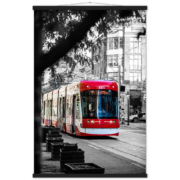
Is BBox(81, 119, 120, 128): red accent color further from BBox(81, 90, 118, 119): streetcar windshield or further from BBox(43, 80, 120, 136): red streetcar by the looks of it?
BBox(81, 90, 118, 119): streetcar windshield

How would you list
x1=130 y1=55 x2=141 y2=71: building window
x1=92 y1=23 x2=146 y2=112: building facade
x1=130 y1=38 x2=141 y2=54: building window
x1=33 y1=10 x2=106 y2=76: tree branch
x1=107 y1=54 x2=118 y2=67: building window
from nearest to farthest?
x1=33 y1=10 x2=106 y2=76: tree branch
x1=92 y1=23 x2=146 y2=112: building facade
x1=130 y1=38 x2=141 y2=54: building window
x1=130 y1=55 x2=141 y2=71: building window
x1=107 y1=54 x2=118 y2=67: building window

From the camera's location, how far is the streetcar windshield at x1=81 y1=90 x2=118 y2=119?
18.3 m

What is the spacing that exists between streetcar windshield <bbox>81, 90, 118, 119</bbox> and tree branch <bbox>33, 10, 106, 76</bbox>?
11.2 m

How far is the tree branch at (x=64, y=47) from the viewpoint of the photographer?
6770 millimetres


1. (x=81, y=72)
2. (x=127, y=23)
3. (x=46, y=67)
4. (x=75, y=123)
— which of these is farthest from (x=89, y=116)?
(x=46, y=67)

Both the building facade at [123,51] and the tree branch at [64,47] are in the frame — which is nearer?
the tree branch at [64,47]

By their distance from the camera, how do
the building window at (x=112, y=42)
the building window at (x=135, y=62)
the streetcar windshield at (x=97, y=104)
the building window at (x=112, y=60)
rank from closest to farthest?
the building window at (x=112, y=42)
the building window at (x=135, y=62)
the building window at (x=112, y=60)
the streetcar windshield at (x=97, y=104)

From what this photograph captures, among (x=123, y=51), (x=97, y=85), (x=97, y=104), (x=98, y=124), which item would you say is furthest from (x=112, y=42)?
(x=98, y=124)

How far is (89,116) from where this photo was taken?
18547 millimetres

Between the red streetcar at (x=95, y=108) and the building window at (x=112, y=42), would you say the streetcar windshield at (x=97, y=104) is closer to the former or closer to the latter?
the red streetcar at (x=95, y=108)

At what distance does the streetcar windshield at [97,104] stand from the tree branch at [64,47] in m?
11.2

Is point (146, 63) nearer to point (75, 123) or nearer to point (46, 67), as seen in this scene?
point (46, 67)

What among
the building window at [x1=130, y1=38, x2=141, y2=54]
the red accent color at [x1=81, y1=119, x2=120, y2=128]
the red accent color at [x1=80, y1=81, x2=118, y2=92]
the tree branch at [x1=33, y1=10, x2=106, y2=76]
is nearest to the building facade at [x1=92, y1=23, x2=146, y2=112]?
the building window at [x1=130, y1=38, x2=141, y2=54]

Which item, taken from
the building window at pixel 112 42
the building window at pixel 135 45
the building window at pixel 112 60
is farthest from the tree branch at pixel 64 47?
the building window at pixel 112 60
